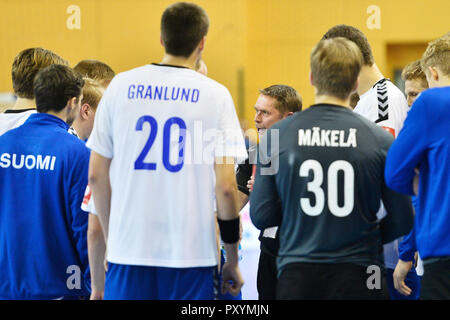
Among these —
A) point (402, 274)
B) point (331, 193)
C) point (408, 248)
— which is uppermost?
point (331, 193)

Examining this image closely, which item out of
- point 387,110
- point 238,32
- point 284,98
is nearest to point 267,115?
point 284,98

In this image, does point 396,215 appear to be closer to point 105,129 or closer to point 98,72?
point 105,129

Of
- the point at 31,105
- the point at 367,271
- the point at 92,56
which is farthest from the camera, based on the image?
the point at 92,56

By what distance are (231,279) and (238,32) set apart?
832cm

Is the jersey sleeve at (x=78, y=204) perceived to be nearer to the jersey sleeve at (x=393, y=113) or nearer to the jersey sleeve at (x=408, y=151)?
the jersey sleeve at (x=408, y=151)

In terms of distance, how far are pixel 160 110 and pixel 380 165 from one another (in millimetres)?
981

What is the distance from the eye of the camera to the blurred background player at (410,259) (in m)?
2.94

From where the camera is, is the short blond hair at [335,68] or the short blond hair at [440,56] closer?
the short blond hair at [335,68]

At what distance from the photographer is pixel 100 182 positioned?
8.19ft

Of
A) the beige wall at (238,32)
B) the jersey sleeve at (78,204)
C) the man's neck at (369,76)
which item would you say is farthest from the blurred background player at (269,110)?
the beige wall at (238,32)

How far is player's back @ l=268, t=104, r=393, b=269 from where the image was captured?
228 centimetres

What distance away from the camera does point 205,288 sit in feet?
7.91
